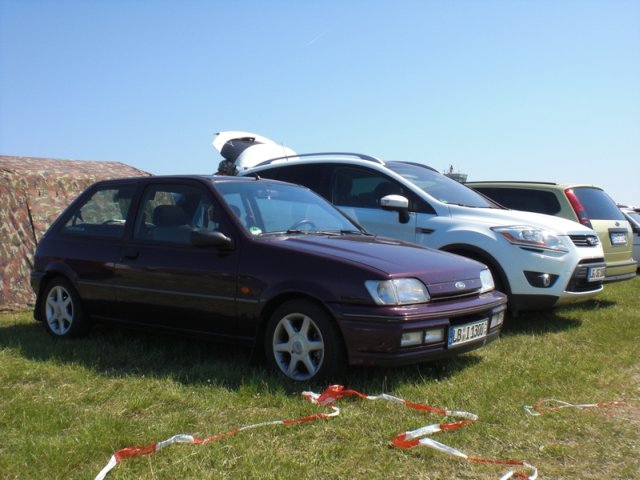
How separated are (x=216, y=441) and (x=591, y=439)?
201 centimetres

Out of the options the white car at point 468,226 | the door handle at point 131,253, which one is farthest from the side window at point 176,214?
the white car at point 468,226

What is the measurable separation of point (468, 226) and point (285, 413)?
11.6ft

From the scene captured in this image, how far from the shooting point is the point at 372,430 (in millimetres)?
3703

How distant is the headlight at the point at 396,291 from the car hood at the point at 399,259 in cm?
5

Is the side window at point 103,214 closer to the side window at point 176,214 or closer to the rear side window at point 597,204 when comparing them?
the side window at point 176,214

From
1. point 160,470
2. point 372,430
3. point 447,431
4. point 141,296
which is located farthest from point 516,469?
point 141,296

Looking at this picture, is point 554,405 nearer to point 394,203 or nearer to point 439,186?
point 394,203

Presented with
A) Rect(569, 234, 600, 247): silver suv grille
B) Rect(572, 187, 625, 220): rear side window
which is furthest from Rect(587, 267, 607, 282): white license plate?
Rect(572, 187, 625, 220): rear side window

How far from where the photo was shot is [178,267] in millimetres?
5164

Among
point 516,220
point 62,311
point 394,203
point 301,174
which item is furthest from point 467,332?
point 301,174

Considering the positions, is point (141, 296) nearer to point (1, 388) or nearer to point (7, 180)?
point (1, 388)

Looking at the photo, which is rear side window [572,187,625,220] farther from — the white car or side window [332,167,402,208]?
side window [332,167,402,208]

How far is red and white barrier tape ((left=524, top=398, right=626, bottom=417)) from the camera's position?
4.05 m

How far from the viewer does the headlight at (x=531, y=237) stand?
6.61 metres
